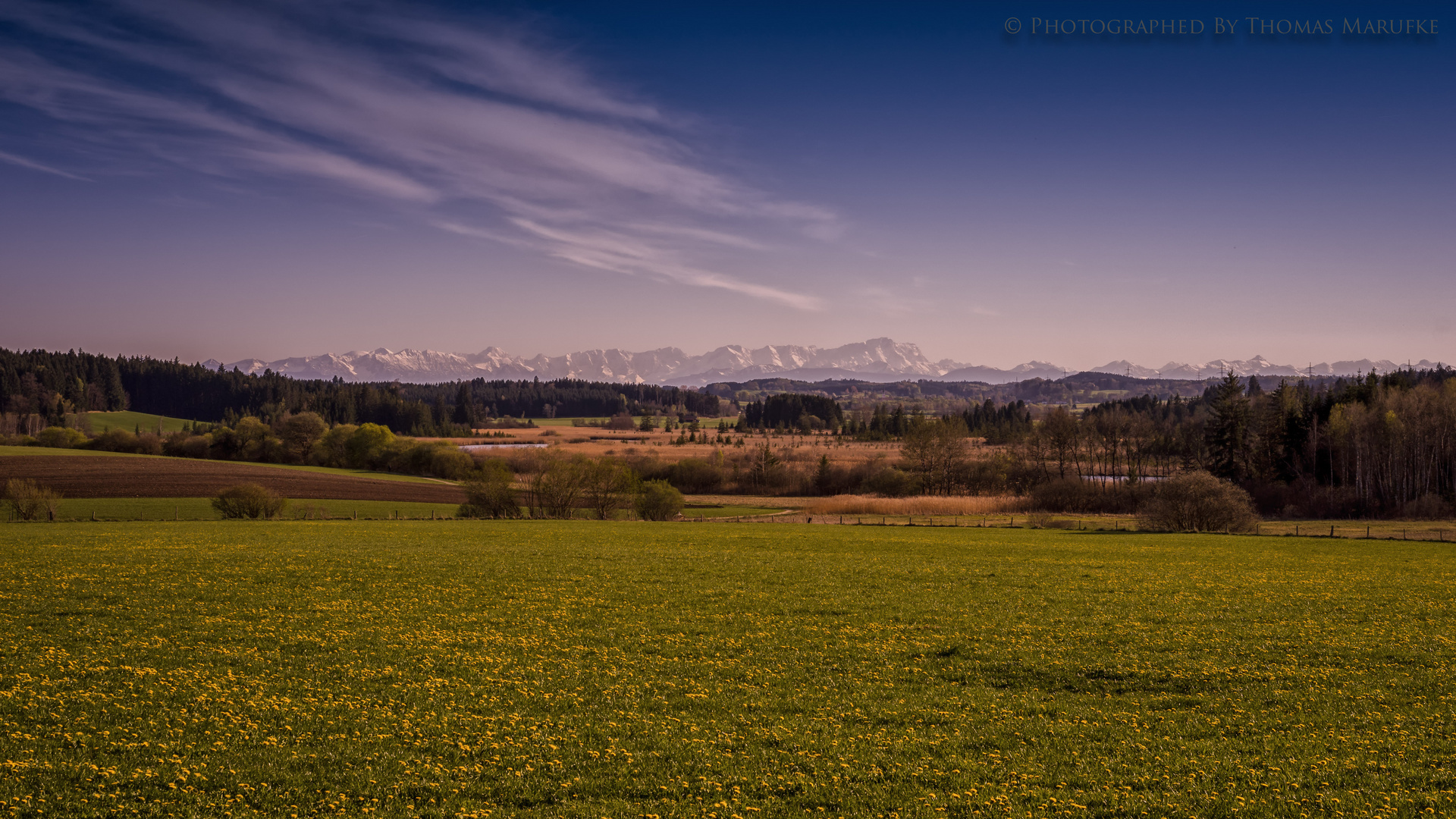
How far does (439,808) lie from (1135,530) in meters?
67.6

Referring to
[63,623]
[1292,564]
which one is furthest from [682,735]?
[1292,564]

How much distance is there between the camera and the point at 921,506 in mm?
92000

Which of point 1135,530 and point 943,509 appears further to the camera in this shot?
point 943,509

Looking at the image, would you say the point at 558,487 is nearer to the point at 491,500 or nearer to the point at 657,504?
the point at 491,500

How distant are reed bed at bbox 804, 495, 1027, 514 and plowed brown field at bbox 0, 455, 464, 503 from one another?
4926 cm

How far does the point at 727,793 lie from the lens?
35.7 ft

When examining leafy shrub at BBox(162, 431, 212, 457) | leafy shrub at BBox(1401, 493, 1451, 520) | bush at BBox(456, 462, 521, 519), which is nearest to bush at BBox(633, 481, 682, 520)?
bush at BBox(456, 462, 521, 519)

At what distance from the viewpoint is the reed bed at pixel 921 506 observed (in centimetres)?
9088

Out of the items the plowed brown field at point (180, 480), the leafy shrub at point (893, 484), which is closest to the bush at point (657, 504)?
the plowed brown field at point (180, 480)

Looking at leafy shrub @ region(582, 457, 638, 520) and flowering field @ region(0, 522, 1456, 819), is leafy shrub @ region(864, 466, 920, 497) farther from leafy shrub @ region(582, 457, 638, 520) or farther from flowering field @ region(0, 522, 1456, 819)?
flowering field @ region(0, 522, 1456, 819)

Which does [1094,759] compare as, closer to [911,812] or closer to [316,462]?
[911,812]

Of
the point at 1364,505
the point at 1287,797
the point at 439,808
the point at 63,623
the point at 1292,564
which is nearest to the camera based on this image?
the point at 439,808

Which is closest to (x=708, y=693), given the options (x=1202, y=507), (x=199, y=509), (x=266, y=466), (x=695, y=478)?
(x=1202, y=507)

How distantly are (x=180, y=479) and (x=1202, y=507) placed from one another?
10983 cm
